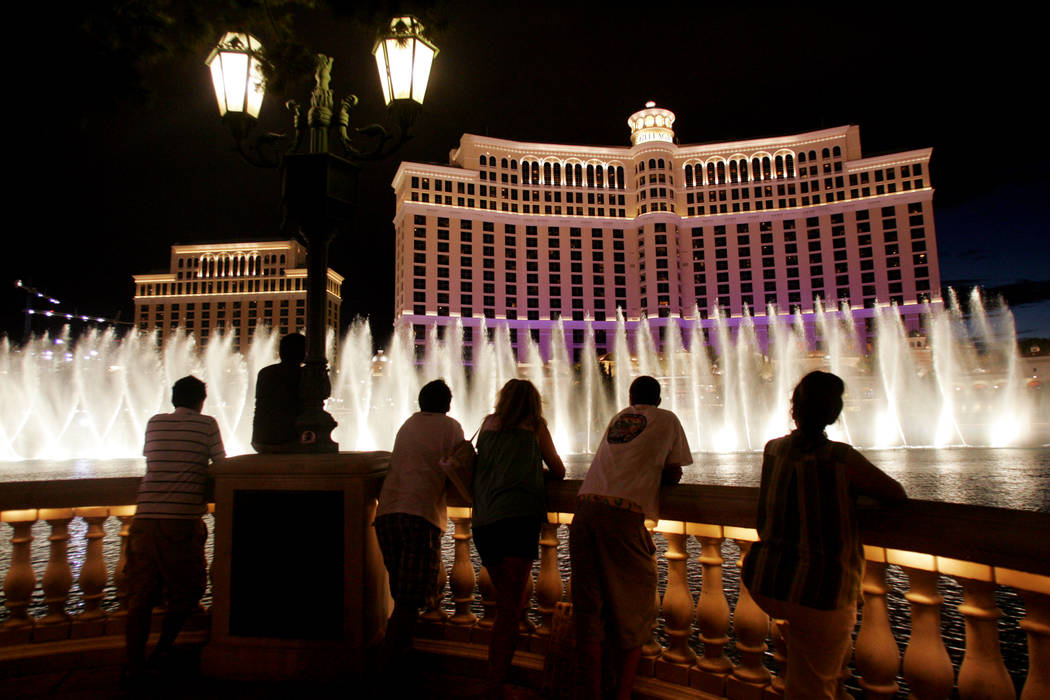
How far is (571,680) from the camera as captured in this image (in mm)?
3045

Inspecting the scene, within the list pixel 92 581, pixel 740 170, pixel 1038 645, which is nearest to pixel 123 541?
pixel 92 581

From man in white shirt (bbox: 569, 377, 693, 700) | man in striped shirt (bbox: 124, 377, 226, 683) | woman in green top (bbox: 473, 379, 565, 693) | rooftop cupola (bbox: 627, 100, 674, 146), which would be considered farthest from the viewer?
rooftop cupola (bbox: 627, 100, 674, 146)

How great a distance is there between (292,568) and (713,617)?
2.42m

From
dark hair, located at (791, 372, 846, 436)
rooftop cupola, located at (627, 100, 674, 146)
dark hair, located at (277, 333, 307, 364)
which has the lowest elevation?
dark hair, located at (791, 372, 846, 436)

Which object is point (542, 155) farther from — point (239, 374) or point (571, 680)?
point (571, 680)

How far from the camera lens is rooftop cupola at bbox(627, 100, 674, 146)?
84.6 meters

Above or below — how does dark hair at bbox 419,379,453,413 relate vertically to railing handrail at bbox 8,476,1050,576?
above

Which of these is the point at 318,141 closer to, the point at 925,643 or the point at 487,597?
the point at 487,597

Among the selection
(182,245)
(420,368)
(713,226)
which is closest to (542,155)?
(713,226)

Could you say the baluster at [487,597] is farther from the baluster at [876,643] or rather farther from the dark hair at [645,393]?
the baluster at [876,643]

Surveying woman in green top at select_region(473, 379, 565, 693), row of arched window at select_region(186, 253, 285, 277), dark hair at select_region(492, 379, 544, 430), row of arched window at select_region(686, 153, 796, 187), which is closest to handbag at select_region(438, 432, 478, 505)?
woman in green top at select_region(473, 379, 565, 693)

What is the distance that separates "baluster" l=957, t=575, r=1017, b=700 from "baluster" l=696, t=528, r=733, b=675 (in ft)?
3.39

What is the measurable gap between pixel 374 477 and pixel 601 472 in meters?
1.47

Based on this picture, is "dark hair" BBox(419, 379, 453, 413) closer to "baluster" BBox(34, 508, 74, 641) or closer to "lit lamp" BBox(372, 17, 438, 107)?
"baluster" BBox(34, 508, 74, 641)
